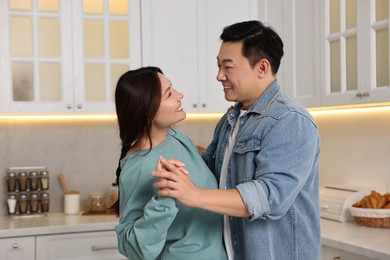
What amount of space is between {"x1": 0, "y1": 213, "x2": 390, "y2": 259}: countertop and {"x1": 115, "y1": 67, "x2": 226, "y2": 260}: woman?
0.98 meters

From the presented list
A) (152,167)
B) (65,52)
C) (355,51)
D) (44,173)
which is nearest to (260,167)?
(152,167)

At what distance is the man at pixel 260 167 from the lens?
1606mm

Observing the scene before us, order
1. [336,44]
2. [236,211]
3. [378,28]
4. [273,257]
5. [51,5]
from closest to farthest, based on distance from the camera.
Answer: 1. [236,211]
2. [273,257]
3. [378,28]
4. [336,44]
5. [51,5]

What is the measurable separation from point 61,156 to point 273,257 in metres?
2.58

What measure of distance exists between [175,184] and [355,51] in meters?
1.89

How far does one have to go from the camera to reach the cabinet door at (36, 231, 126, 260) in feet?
11.1

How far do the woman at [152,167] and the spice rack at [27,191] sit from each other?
211cm

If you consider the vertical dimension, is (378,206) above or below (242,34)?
below

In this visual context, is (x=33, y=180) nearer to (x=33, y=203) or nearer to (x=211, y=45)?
(x=33, y=203)

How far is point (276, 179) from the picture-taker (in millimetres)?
1623

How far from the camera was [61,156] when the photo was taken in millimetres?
4074

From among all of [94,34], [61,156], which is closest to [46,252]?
[61,156]

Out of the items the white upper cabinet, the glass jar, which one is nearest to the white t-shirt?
the white upper cabinet

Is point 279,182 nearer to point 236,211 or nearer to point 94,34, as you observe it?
point 236,211
